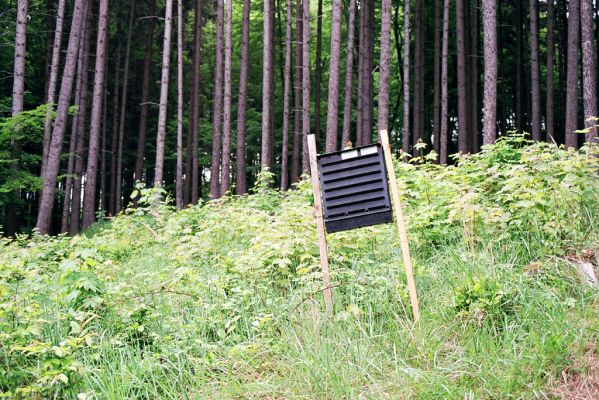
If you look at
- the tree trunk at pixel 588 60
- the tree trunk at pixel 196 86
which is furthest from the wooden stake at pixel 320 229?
the tree trunk at pixel 196 86

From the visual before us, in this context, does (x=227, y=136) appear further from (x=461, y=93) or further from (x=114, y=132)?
(x=114, y=132)

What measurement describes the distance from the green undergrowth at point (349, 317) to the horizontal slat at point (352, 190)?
2.43 ft

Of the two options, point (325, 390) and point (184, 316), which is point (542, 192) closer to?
point (325, 390)

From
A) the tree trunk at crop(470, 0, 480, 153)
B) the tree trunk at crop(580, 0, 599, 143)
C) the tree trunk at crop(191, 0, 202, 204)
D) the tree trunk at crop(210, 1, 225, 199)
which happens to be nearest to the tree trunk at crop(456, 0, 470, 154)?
the tree trunk at crop(470, 0, 480, 153)

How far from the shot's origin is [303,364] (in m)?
3.80

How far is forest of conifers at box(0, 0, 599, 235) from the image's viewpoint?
1567cm

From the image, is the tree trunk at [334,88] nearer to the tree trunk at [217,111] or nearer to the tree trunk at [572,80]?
the tree trunk at [217,111]

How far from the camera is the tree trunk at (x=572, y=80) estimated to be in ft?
49.8

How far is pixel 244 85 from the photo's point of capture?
725 inches

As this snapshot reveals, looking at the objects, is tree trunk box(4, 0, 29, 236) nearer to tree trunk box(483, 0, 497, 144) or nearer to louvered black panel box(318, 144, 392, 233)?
tree trunk box(483, 0, 497, 144)

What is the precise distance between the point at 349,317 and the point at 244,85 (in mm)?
14963

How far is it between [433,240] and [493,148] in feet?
8.53

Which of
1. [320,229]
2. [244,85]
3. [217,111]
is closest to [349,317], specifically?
[320,229]

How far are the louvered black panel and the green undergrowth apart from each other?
1.83 feet
